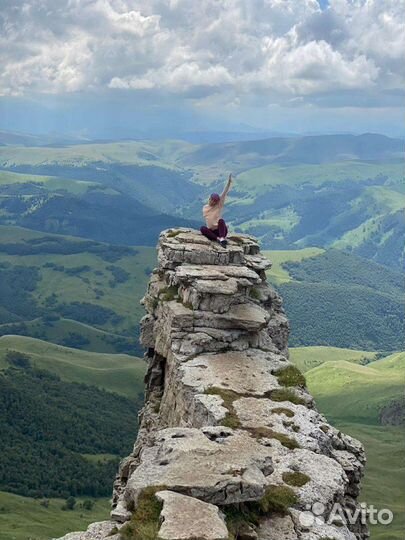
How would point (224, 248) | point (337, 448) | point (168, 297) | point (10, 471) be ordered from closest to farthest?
point (337, 448) < point (168, 297) < point (224, 248) < point (10, 471)

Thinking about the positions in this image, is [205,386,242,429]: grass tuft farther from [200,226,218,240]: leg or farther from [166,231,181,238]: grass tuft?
[166,231,181,238]: grass tuft

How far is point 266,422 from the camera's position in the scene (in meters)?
36.2

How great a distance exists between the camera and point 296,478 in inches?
1184

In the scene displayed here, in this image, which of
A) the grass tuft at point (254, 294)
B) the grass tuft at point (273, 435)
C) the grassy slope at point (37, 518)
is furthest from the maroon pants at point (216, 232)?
the grassy slope at point (37, 518)

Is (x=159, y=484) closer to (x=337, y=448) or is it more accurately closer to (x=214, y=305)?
(x=337, y=448)

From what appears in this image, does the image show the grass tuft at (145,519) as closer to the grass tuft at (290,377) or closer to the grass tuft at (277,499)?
the grass tuft at (277,499)

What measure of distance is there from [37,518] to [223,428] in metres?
150

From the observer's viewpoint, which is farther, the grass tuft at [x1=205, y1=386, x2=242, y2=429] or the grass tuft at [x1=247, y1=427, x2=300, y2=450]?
the grass tuft at [x1=205, y1=386, x2=242, y2=429]

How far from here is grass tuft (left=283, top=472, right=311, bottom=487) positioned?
97.3 feet

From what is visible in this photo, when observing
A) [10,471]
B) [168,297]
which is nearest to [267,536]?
[168,297]

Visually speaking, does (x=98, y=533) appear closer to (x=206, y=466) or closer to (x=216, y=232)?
(x=206, y=466)

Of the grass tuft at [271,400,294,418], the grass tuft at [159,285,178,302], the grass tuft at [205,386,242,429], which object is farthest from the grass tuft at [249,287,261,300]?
the grass tuft at [271,400,294,418]

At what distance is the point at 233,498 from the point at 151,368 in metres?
29.5

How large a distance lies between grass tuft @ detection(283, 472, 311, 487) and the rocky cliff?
0.06 metres
